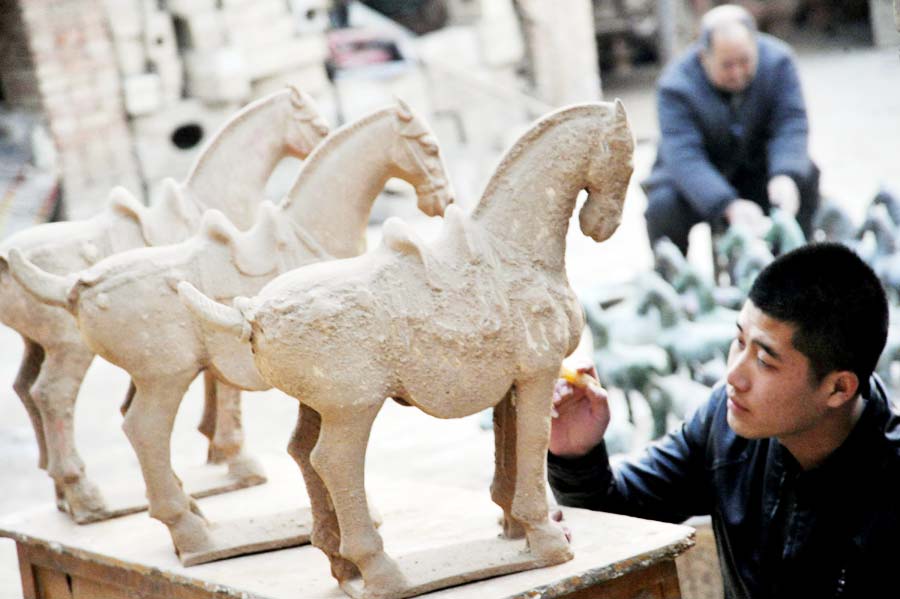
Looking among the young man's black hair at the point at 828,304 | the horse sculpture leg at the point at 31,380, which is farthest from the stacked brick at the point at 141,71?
the young man's black hair at the point at 828,304

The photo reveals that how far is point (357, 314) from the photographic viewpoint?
2.22 metres

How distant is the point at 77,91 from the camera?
8.03m

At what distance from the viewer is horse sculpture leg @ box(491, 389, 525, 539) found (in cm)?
242

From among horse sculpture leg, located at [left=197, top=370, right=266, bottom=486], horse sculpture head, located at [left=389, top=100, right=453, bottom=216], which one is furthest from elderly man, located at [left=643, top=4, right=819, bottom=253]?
horse sculpture head, located at [left=389, top=100, right=453, bottom=216]

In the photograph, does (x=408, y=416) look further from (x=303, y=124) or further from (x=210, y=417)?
(x=303, y=124)

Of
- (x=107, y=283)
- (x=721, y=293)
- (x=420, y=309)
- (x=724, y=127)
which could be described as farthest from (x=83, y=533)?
(x=724, y=127)

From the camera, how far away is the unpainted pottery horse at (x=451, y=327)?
221cm

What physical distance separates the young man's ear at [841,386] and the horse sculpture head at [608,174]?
468 millimetres

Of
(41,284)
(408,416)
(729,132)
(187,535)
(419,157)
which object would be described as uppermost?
(419,157)

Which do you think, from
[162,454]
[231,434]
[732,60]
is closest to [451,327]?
[162,454]

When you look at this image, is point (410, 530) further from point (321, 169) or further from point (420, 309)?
point (321, 169)

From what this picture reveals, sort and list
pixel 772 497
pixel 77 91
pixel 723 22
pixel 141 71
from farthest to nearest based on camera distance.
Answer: pixel 141 71, pixel 77 91, pixel 723 22, pixel 772 497

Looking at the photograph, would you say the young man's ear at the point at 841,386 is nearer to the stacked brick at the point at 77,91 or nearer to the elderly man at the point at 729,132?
the elderly man at the point at 729,132

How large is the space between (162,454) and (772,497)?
1.17m
